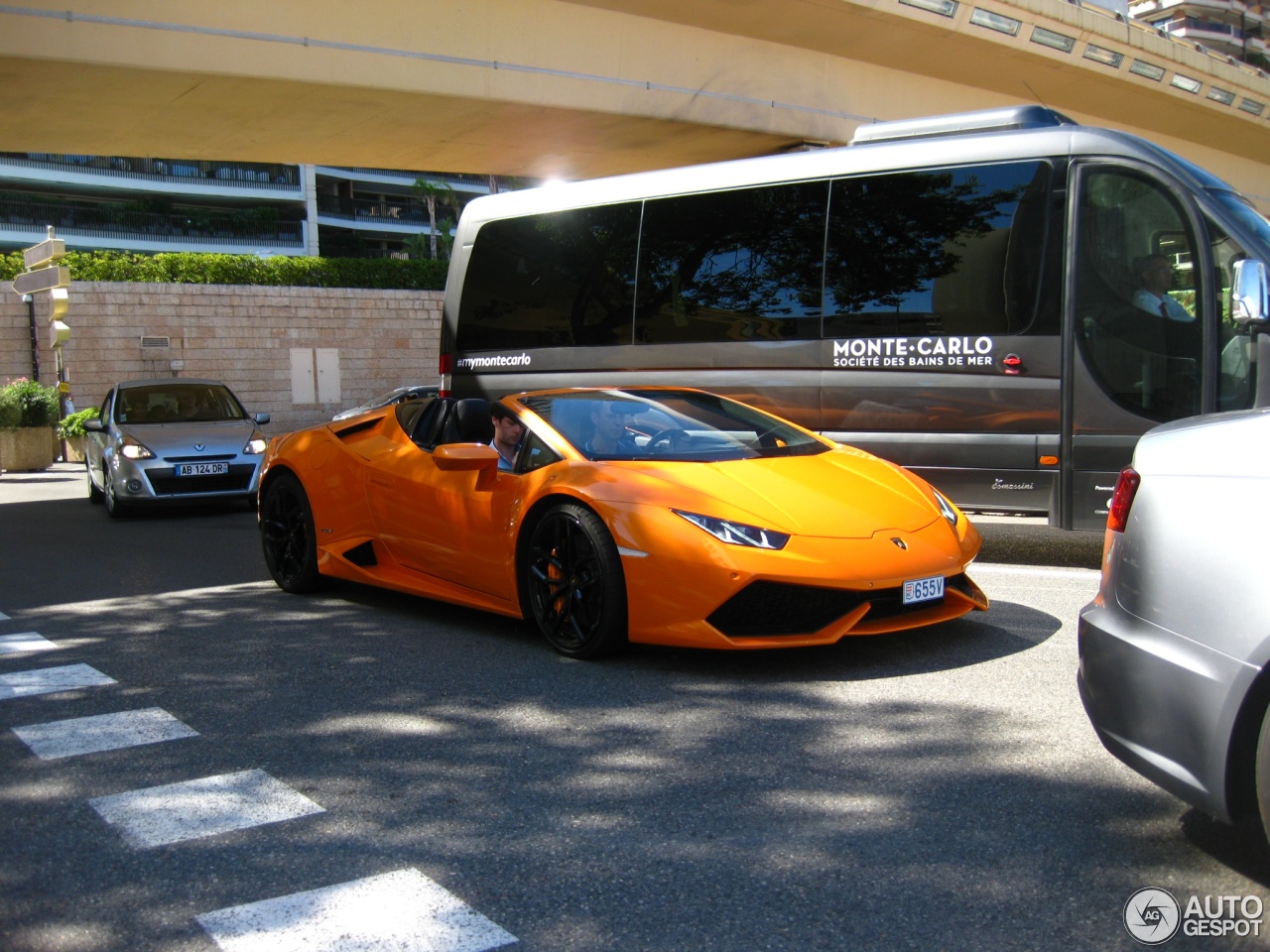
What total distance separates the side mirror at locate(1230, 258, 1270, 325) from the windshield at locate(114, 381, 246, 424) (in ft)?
35.1

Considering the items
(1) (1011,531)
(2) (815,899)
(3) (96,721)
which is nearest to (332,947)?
(2) (815,899)

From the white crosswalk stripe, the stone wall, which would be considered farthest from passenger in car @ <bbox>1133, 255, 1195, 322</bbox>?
the stone wall

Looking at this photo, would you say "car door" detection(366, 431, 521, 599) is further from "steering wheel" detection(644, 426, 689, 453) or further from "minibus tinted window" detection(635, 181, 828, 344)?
"minibus tinted window" detection(635, 181, 828, 344)

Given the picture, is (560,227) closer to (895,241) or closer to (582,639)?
(895,241)

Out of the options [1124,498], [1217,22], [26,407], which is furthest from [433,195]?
[1124,498]

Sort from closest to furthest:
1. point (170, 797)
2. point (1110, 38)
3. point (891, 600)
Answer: point (170, 797) → point (891, 600) → point (1110, 38)

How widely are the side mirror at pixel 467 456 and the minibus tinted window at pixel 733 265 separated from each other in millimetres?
3605

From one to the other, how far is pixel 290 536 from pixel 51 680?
222 centimetres

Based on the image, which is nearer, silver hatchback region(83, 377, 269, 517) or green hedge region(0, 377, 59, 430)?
silver hatchback region(83, 377, 269, 517)

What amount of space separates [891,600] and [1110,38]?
57.3 feet

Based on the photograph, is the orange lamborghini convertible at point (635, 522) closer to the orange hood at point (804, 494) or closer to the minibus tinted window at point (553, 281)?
the orange hood at point (804, 494)

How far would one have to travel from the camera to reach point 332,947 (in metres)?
2.88

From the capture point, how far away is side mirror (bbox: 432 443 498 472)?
6.15 metres

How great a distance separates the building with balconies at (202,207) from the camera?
6322 centimetres
